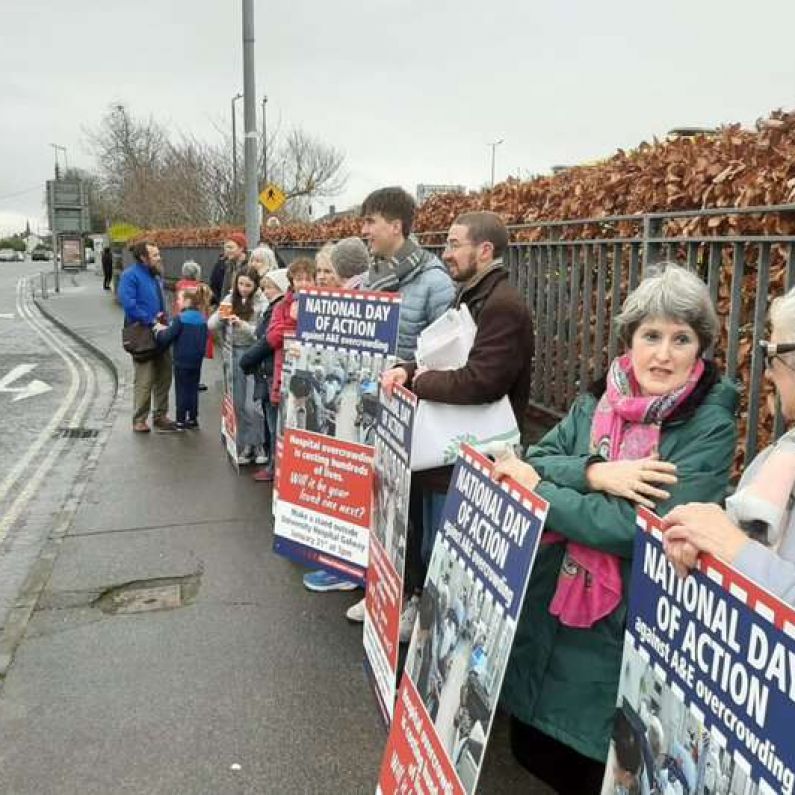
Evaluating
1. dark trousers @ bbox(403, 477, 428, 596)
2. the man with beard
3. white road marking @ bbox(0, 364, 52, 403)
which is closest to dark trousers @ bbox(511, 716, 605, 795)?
the man with beard

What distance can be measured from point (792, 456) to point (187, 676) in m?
2.85

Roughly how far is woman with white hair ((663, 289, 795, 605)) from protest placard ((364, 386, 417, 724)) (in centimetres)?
147

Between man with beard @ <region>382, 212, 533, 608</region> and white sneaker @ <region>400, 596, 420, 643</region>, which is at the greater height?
man with beard @ <region>382, 212, 533, 608</region>

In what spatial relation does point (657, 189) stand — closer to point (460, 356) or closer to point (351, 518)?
point (460, 356)

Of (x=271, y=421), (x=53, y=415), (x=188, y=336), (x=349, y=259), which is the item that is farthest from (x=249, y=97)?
(x=349, y=259)

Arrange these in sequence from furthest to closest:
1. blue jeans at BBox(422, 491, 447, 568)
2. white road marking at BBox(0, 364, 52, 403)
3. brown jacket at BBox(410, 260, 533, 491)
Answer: white road marking at BBox(0, 364, 52, 403)
blue jeans at BBox(422, 491, 447, 568)
brown jacket at BBox(410, 260, 533, 491)

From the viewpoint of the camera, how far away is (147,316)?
815 centimetres

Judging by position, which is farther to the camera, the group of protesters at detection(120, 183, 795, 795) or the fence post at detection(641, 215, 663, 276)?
the fence post at detection(641, 215, 663, 276)

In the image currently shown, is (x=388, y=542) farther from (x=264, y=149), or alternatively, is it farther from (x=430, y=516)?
(x=264, y=149)

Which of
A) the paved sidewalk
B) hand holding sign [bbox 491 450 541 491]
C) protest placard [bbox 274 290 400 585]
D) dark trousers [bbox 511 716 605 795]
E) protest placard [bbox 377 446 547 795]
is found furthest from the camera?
protest placard [bbox 274 290 400 585]

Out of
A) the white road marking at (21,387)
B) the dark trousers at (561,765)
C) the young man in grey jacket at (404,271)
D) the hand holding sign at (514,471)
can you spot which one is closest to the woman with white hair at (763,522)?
the hand holding sign at (514,471)

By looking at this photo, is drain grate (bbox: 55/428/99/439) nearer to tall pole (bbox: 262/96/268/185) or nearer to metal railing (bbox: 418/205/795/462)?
metal railing (bbox: 418/205/795/462)

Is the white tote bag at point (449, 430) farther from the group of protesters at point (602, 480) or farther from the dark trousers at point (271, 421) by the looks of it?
the dark trousers at point (271, 421)

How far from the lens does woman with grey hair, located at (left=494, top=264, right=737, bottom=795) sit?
2.10 meters
